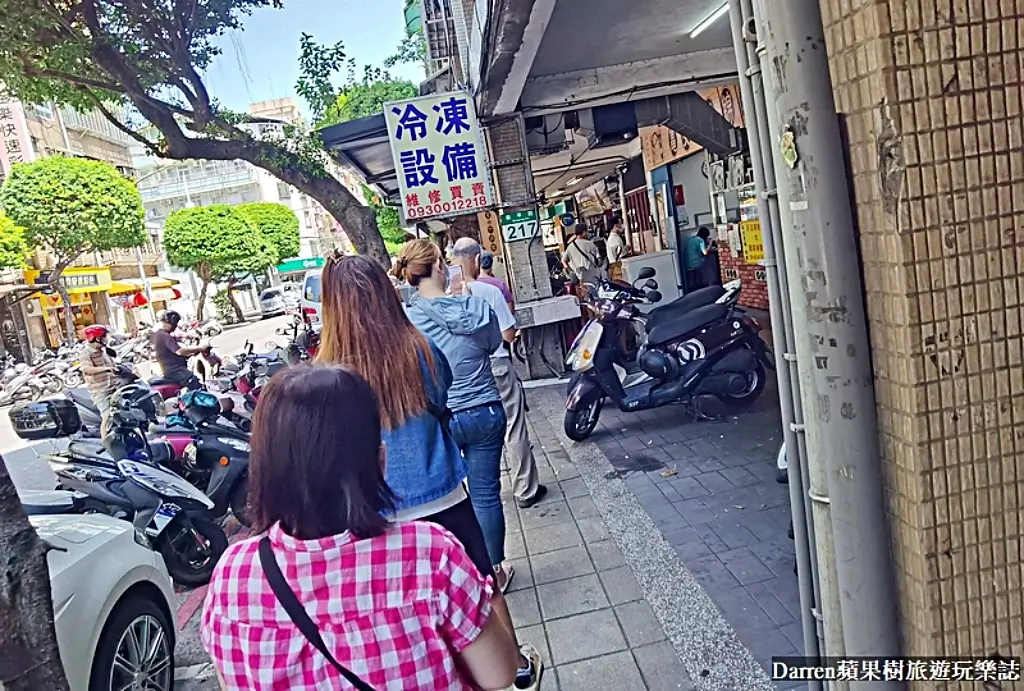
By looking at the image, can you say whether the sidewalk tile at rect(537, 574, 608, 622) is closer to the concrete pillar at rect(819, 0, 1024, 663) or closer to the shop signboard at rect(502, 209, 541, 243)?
the concrete pillar at rect(819, 0, 1024, 663)

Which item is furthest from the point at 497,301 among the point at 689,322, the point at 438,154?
the point at 438,154

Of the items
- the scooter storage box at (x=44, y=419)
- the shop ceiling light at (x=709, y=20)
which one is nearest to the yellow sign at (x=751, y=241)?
the shop ceiling light at (x=709, y=20)

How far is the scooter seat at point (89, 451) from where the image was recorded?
432 cm

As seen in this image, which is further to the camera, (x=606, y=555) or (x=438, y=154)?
(x=438, y=154)

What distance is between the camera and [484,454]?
3.29m

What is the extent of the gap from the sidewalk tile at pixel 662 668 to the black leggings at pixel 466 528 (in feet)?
2.63

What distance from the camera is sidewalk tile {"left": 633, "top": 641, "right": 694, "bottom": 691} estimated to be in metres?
2.80

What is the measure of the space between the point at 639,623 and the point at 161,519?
9.29ft

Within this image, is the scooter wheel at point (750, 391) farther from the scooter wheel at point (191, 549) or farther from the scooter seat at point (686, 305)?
the scooter wheel at point (191, 549)

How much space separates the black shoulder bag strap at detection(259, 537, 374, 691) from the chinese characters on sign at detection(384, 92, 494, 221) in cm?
629

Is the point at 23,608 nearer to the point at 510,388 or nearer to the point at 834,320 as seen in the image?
the point at 834,320

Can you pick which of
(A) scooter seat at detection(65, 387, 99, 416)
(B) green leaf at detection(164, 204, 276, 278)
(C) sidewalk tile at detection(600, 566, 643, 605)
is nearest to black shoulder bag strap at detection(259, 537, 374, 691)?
(C) sidewalk tile at detection(600, 566, 643, 605)

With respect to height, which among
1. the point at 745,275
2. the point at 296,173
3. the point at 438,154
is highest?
the point at 296,173

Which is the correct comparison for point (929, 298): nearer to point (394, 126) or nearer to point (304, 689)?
point (304, 689)
